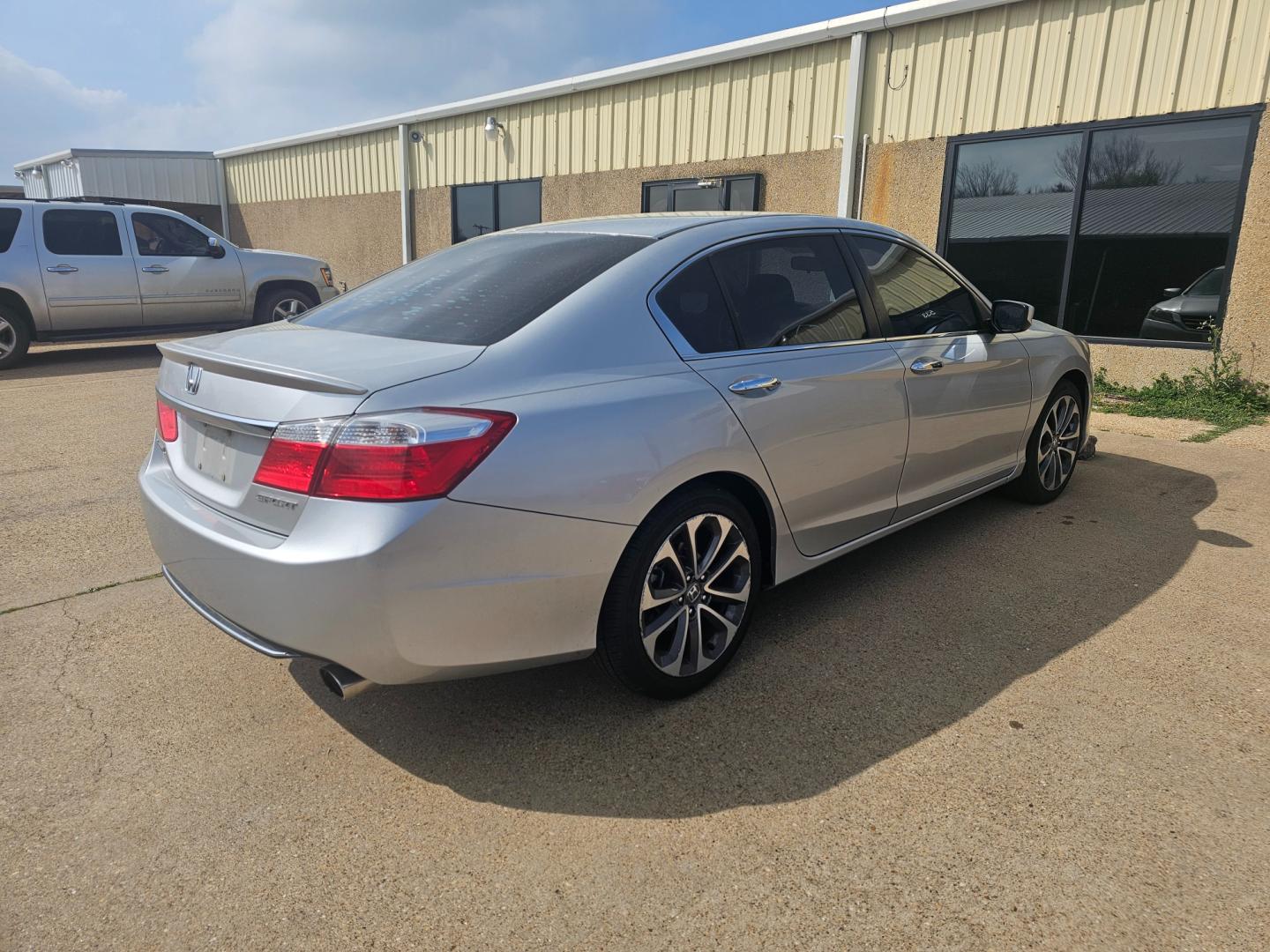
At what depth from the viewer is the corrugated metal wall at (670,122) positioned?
10062mm

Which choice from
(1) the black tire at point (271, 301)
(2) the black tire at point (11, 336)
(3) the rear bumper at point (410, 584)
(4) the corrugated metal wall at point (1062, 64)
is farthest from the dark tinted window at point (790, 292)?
(2) the black tire at point (11, 336)

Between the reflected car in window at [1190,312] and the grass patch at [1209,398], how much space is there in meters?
0.21

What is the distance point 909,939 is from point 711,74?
10.9 metres

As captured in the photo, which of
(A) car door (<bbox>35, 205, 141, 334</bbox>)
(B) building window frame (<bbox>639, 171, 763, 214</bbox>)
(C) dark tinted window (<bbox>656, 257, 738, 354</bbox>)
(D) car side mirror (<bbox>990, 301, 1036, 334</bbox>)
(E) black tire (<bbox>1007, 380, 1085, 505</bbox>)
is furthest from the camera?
(B) building window frame (<bbox>639, 171, 763, 214</bbox>)

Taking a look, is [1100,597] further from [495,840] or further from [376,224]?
[376,224]

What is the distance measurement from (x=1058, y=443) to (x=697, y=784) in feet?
11.7

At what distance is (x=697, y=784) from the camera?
252 centimetres

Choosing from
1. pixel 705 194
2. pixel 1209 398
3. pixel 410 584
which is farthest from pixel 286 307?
pixel 410 584

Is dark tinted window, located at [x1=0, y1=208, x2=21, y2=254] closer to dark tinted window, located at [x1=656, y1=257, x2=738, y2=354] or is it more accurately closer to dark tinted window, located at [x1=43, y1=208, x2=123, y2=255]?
dark tinted window, located at [x1=43, y1=208, x2=123, y2=255]

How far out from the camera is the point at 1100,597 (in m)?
3.77

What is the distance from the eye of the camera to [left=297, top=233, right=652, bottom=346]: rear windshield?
276 centimetres

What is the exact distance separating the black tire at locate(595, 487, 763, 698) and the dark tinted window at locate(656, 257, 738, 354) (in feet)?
1.68

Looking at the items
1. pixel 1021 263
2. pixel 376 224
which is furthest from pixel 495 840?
pixel 376 224

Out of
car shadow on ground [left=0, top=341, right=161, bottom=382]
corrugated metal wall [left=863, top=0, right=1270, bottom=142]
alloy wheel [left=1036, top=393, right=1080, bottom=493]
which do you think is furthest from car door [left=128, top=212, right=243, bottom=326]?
alloy wheel [left=1036, top=393, right=1080, bottom=493]
